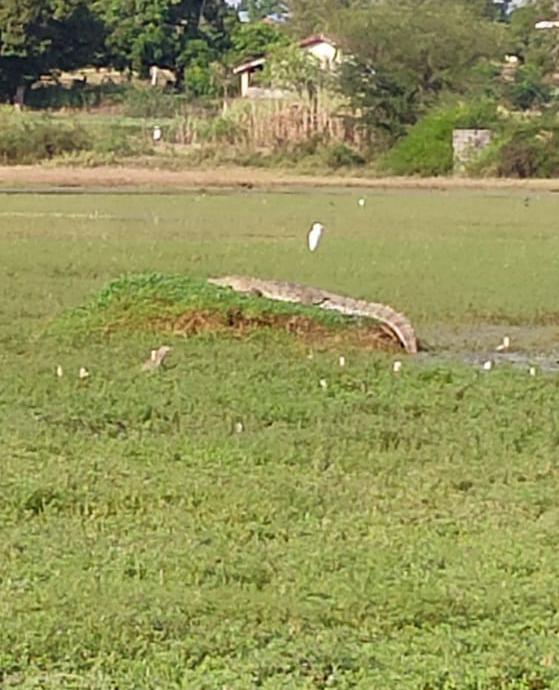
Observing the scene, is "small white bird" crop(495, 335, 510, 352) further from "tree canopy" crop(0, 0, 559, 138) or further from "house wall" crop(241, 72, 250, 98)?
"house wall" crop(241, 72, 250, 98)

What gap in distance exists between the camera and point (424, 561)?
18.0 ft

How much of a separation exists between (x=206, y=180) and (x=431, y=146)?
5.47 meters

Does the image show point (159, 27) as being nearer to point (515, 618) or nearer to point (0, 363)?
point (0, 363)

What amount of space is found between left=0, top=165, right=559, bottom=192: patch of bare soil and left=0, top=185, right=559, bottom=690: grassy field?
18208mm

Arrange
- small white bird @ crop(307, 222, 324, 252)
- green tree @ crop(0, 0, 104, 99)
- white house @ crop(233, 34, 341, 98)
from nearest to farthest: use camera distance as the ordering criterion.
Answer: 1. small white bird @ crop(307, 222, 324, 252)
2. white house @ crop(233, 34, 341, 98)
3. green tree @ crop(0, 0, 104, 99)

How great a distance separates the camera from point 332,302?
11.7 m

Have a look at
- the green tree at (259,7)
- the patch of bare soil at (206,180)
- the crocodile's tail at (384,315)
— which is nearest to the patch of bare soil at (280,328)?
the crocodile's tail at (384,315)

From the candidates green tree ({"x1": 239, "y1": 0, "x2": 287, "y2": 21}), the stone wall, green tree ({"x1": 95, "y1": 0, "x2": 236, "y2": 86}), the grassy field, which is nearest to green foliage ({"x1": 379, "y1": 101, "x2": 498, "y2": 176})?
the stone wall

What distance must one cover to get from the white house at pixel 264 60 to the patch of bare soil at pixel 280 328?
30.5m

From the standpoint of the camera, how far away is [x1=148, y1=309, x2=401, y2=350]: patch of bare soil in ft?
36.3

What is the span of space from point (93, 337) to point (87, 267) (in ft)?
16.3

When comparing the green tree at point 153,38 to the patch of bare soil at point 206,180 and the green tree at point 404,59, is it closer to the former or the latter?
the green tree at point 404,59

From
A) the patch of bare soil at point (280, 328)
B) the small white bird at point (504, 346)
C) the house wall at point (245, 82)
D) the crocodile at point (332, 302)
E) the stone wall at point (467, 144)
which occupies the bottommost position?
the small white bird at point (504, 346)

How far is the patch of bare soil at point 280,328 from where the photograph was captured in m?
11.1
